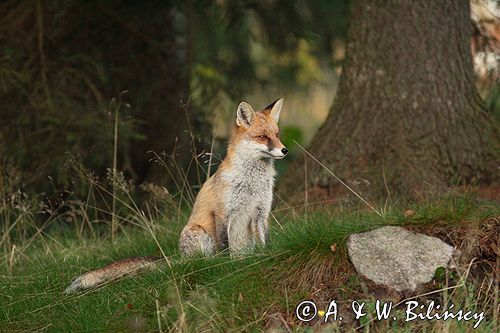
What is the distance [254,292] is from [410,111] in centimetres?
335

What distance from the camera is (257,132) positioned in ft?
23.7

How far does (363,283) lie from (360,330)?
0.30 metres

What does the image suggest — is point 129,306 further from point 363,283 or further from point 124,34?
point 124,34

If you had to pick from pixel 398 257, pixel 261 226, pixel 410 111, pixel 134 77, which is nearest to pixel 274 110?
pixel 261 226

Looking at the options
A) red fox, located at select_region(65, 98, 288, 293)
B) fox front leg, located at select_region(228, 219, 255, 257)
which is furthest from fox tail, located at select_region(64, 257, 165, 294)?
fox front leg, located at select_region(228, 219, 255, 257)

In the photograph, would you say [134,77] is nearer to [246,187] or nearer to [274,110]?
[274,110]

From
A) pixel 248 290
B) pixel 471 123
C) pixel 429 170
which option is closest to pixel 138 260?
pixel 248 290

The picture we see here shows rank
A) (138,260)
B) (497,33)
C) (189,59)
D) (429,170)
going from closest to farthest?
(138,260) → (429,170) → (497,33) → (189,59)

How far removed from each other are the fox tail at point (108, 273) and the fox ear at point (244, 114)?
4.16 ft

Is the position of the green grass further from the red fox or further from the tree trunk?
the tree trunk

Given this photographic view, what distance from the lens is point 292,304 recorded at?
6.02 meters

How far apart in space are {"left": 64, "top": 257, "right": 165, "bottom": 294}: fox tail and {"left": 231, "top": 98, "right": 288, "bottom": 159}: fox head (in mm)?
1126

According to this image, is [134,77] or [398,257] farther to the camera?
[134,77]

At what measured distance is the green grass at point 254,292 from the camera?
5.86m
